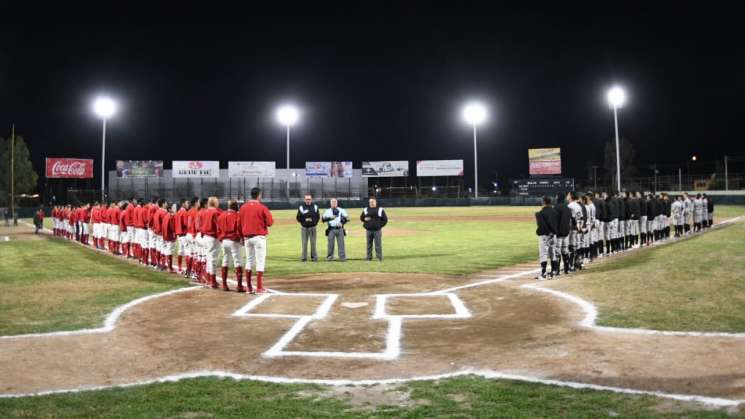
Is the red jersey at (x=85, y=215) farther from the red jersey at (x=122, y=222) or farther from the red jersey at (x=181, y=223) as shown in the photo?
the red jersey at (x=181, y=223)

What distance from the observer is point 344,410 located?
14.8 feet

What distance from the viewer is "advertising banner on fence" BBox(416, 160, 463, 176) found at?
7781cm

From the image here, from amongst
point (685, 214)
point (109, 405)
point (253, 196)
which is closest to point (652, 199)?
point (685, 214)

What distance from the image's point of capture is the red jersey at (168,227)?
14.2m

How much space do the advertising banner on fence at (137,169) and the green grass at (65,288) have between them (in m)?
51.3

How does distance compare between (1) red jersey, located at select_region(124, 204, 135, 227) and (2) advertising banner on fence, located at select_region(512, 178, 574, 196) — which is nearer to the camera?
(1) red jersey, located at select_region(124, 204, 135, 227)

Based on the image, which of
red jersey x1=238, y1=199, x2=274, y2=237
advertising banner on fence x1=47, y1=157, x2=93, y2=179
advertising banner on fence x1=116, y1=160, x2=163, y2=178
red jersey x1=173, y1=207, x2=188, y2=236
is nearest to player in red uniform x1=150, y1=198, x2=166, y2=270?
red jersey x1=173, y1=207, x2=188, y2=236

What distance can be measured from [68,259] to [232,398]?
49.7 ft

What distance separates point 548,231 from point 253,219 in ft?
20.6

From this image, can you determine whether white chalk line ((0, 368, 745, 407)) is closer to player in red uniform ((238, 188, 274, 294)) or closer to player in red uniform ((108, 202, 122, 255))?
player in red uniform ((238, 188, 274, 294))

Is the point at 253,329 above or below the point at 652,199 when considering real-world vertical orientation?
below

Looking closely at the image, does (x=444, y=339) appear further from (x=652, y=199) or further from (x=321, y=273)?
(x=652, y=199)

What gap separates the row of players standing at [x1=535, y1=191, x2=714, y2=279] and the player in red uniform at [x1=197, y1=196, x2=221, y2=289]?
6.88 meters

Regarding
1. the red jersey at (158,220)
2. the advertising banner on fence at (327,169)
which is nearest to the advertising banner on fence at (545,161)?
the advertising banner on fence at (327,169)
